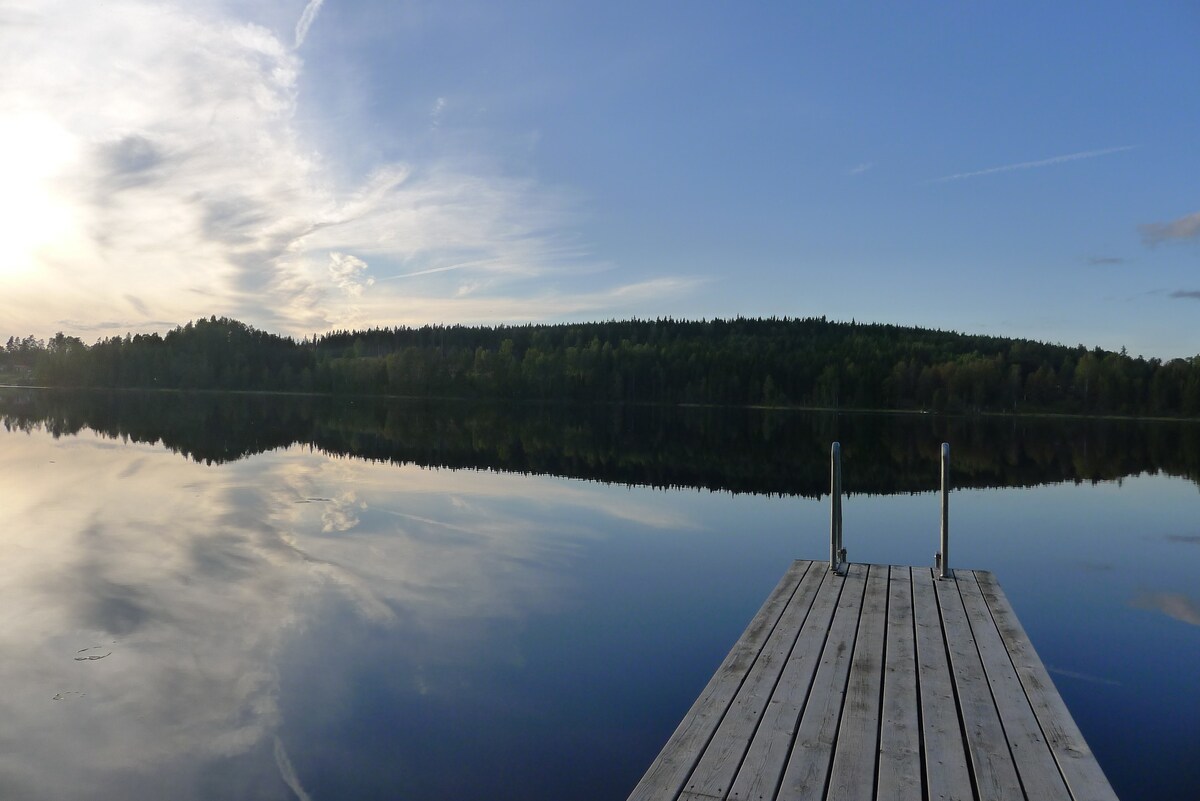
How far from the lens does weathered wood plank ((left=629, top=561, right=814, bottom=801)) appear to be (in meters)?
4.41

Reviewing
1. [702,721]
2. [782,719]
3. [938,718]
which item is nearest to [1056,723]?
[938,718]

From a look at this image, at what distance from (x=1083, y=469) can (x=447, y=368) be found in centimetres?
11104

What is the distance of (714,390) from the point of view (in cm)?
11488

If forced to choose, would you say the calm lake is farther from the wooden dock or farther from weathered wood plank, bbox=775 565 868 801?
weathered wood plank, bbox=775 565 868 801

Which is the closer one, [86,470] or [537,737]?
[537,737]

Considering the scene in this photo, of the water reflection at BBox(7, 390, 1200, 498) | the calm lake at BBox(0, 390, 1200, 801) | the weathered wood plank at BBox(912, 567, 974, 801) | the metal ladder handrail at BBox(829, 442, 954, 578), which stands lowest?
the calm lake at BBox(0, 390, 1200, 801)

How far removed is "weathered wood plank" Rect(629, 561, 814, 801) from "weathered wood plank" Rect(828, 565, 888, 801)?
778 millimetres

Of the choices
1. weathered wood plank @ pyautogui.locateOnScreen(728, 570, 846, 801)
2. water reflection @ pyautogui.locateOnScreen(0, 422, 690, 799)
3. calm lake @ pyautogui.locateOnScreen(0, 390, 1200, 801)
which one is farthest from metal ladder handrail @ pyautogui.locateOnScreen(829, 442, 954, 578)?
water reflection @ pyautogui.locateOnScreen(0, 422, 690, 799)

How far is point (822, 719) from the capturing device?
17.4 feet

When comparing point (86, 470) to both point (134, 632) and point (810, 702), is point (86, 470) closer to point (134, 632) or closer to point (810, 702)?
point (134, 632)

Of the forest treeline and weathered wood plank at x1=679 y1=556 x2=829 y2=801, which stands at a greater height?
the forest treeline

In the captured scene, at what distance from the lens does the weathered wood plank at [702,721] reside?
4.41 metres

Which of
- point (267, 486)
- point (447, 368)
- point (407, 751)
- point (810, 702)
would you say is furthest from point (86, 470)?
point (447, 368)

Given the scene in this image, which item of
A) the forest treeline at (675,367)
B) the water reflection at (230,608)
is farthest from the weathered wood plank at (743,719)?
the forest treeline at (675,367)
